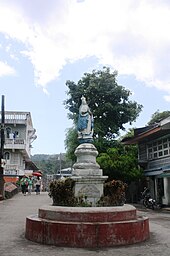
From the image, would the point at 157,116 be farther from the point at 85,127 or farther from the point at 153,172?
the point at 85,127

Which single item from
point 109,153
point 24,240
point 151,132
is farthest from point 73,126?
point 24,240

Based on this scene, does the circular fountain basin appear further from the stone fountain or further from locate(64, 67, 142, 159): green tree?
locate(64, 67, 142, 159): green tree

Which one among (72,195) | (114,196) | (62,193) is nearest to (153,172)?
(114,196)

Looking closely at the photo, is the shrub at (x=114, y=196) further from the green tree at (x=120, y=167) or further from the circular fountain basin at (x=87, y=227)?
the green tree at (x=120, y=167)

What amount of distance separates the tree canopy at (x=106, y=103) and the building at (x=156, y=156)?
3.04m

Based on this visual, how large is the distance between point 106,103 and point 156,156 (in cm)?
705

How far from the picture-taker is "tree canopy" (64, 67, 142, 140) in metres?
26.8

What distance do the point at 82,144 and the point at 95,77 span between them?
1746cm

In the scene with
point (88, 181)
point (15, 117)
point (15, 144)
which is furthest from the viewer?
point (15, 117)

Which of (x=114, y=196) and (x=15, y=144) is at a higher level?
(x=15, y=144)

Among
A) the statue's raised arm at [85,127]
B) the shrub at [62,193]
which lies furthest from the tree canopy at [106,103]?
the shrub at [62,193]

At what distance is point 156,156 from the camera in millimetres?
22047

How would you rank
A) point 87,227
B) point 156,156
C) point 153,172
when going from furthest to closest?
point 156,156
point 153,172
point 87,227

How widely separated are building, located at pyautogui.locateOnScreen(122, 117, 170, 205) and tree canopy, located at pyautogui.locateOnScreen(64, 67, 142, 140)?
3.04 metres
